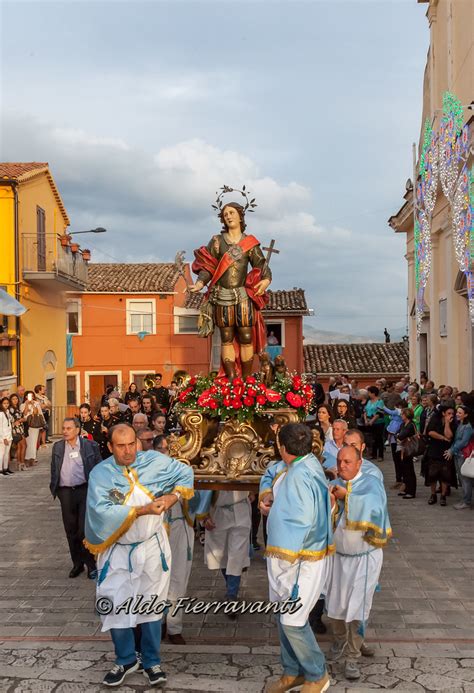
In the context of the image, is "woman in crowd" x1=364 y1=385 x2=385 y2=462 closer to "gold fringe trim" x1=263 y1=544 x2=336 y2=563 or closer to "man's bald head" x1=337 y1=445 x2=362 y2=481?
"man's bald head" x1=337 y1=445 x2=362 y2=481

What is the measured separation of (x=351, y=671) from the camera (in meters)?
5.05

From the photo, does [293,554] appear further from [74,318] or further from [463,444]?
[74,318]

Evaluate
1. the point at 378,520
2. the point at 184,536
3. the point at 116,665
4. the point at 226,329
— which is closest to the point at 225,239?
the point at 226,329

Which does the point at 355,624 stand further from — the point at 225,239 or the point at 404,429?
the point at 404,429

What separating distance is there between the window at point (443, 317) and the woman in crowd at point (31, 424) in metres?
10.3

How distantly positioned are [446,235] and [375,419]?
20.6 feet

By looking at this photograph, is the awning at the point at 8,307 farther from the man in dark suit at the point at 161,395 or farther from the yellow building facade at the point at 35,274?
the yellow building facade at the point at 35,274

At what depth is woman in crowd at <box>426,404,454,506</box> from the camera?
11.1 metres

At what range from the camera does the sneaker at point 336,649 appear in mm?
5375

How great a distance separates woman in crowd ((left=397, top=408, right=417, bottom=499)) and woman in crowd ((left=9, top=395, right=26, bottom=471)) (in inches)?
305

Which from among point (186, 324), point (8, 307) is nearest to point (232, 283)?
point (8, 307)

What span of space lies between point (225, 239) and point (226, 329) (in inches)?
38.0

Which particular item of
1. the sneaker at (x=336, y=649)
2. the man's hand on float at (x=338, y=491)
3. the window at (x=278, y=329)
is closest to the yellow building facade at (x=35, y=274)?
the window at (x=278, y=329)

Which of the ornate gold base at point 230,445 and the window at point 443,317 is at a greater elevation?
the window at point 443,317
